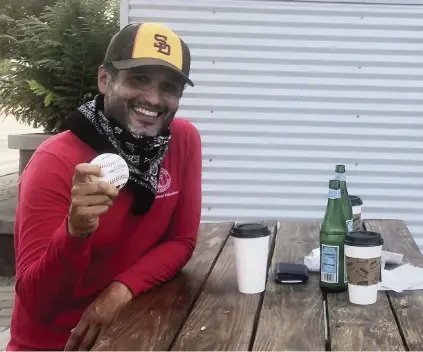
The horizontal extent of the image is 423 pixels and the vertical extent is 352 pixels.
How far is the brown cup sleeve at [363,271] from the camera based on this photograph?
68.6 inches

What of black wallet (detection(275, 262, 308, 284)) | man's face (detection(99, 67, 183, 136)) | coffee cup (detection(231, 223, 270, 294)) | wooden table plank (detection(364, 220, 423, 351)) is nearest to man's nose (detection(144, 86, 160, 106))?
man's face (detection(99, 67, 183, 136))

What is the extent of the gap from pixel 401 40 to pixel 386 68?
0.75 feet

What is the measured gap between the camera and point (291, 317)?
1.71 meters

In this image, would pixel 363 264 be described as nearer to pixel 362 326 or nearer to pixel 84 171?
pixel 362 326

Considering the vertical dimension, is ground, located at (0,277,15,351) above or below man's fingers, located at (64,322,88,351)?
below

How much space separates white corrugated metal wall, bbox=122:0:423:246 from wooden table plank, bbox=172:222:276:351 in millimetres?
2361

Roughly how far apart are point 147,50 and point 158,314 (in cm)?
89

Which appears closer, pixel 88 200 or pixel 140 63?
pixel 88 200

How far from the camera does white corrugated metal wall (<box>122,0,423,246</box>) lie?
4.33 metres

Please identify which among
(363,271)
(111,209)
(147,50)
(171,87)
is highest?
(147,50)

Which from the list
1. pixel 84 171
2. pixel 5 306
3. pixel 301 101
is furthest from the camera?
pixel 301 101

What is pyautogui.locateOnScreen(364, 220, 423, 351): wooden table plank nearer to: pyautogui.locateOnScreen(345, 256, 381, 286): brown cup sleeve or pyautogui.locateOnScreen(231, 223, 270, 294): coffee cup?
pyautogui.locateOnScreen(345, 256, 381, 286): brown cup sleeve

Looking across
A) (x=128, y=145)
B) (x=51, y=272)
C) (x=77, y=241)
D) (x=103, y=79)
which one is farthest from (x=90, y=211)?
(x=103, y=79)

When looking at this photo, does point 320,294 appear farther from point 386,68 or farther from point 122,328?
point 386,68
